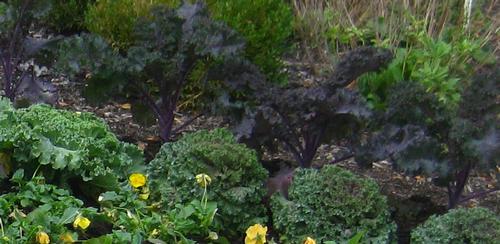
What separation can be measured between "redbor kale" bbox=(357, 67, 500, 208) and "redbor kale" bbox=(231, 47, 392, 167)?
15 cm

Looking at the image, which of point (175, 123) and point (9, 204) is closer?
point (9, 204)

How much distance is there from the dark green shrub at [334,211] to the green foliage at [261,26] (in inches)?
73.1

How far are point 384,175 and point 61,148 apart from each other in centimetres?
182

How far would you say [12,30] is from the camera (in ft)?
16.5

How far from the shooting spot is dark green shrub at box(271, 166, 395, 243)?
393 centimetres

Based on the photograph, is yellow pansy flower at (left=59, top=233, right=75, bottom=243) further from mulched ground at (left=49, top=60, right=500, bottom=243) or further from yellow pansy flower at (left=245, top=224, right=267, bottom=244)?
mulched ground at (left=49, top=60, right=500, bottom=243)

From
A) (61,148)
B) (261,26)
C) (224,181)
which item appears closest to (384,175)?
(224,181)

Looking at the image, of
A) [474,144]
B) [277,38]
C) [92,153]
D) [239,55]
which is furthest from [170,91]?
[474,144]

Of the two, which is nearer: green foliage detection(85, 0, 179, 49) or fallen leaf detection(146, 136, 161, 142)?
fallen leaf detection(146, 136, 161, 142)

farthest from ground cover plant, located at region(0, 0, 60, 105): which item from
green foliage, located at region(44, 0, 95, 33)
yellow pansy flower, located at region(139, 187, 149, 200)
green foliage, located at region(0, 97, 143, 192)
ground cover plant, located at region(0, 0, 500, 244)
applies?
green foliage, located at region(44, 0, 95, 33)

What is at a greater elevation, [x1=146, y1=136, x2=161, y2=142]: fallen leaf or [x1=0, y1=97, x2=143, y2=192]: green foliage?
[x1=0, y1=97, x2=143, y2=192]: green foliage

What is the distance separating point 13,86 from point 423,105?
93.4 inches

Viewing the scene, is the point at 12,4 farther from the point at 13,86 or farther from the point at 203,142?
the point at 203,142

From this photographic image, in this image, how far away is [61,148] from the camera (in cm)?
406
